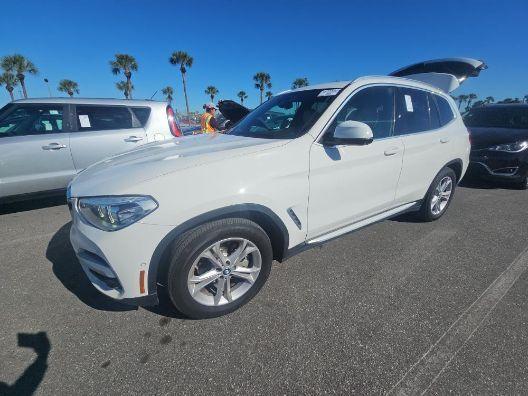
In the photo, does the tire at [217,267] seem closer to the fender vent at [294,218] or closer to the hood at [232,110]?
the fender vent at [294,218]

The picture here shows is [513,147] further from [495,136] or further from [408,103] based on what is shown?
[408,103]

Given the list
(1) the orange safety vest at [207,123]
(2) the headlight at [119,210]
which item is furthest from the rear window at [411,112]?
(1) the orange safety vest at [207,123]

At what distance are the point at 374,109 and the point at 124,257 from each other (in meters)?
2.55

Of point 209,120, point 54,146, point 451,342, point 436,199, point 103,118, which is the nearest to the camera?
point 451,342

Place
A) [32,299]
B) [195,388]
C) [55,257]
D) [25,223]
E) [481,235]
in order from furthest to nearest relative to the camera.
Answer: [25,223]
[481,235]
[55,257]
[32,299]
[195,388]

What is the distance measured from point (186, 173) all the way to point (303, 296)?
1.41 metres

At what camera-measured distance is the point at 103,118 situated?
4.47 m

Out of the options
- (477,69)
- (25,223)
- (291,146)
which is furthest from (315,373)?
(477,69)

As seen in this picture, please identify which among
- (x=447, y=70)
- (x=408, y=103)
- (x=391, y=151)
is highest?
(x=447, y=70)

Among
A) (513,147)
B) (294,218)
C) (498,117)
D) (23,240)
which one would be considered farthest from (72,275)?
(498,117)

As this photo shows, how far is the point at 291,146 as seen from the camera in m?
2.06

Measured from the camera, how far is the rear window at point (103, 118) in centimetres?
430

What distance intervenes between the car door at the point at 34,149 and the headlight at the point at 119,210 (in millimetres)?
3085

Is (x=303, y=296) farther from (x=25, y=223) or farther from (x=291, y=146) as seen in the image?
(x=25, y=223)
